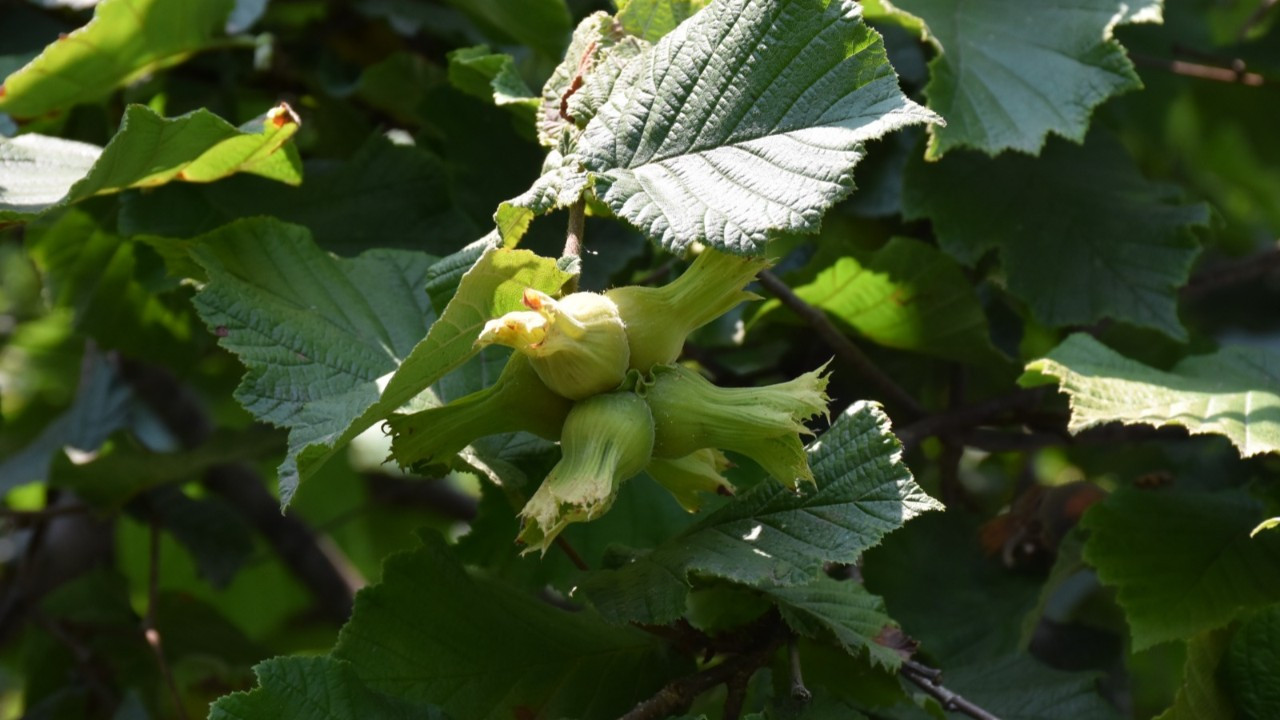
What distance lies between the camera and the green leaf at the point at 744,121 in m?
0.92

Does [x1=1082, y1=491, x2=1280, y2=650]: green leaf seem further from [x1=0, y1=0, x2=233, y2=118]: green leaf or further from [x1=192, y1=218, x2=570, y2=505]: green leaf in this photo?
[x1=0, y1=0, x2=233, y2=118]: green leaf

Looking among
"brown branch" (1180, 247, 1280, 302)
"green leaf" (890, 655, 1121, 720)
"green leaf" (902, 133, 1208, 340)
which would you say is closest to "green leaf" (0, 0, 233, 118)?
"green leaf" (902, 133, 1208, 340)

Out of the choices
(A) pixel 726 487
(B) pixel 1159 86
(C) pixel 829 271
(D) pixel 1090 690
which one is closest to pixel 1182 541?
(D) pixel 1090 690

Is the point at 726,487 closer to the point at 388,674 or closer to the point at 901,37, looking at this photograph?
the point at 388,674

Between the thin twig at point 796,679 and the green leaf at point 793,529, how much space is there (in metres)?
0.11

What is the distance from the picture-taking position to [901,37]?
1.67 m

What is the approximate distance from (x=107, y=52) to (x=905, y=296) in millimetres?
974

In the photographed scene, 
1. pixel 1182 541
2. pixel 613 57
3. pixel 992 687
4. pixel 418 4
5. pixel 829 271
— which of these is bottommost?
pixel 992 687

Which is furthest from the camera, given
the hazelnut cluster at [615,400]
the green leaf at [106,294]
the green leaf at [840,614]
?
the green leaf at [106,294]

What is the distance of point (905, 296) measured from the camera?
1548 mm

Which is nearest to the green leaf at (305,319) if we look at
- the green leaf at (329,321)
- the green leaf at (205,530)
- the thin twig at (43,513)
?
the green leaf at (329,321)

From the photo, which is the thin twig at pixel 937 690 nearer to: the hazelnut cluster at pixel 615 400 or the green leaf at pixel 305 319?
the hazelnut cluster at pixel 615 400

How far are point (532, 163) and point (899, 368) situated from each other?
23.8 inches

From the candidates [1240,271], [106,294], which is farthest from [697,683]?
[1240,271]
